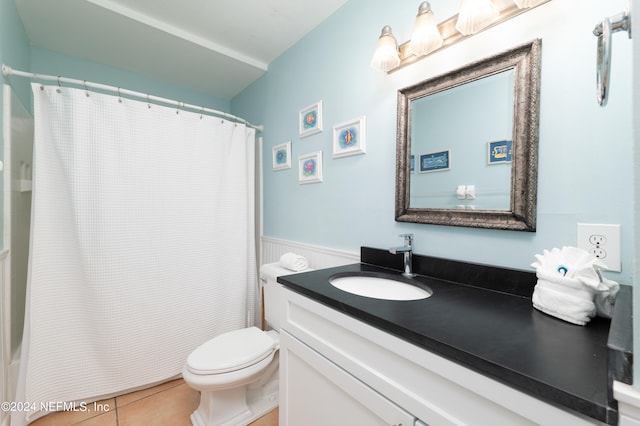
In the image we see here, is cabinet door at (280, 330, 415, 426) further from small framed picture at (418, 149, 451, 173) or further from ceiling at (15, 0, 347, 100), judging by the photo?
ceiling at (15, 0, 347, 100)

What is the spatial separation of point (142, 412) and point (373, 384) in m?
1.50

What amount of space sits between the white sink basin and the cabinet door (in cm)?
30

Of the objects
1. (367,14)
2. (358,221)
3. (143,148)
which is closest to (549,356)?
(358,221)

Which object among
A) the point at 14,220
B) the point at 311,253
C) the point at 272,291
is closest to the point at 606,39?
the point at 311,253

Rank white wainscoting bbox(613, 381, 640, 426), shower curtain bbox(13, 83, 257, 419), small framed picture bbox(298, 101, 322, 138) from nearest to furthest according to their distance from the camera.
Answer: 1. white wainscoting bbox(613, 381, 640, 426)
2. shower curtain bbox(13, 83, 257, 419)
3. small framed picture bbox(298, 101, 322, 138)

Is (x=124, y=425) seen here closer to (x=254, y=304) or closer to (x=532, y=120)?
(x=254, y=304)

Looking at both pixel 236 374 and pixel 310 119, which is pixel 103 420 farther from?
pixel 310 119

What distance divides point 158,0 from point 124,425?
2339 millimetres

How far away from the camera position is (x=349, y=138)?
1442 mm

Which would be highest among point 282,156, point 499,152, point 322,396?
point 282,156

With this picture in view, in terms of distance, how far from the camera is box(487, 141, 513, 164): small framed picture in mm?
910

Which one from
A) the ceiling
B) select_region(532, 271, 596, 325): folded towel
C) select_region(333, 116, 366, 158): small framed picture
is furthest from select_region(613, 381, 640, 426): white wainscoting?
the ceiling

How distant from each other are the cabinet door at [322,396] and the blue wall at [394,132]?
0.62m

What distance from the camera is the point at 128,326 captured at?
5.15 ft
